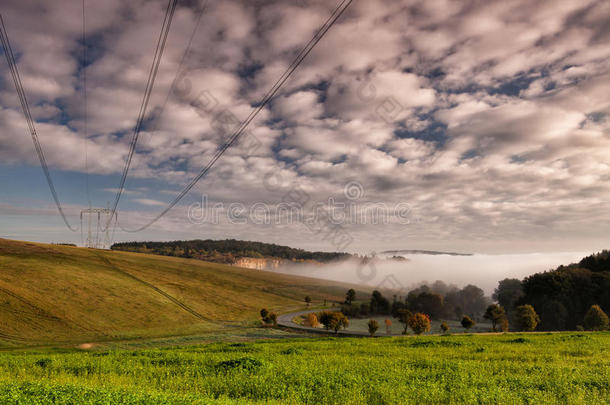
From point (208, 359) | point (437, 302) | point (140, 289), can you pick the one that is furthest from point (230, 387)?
point (437, 302)

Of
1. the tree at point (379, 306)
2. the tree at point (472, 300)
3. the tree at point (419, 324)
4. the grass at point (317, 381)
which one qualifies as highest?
the grass at point (317, 381)

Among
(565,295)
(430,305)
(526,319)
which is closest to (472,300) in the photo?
(430,305)

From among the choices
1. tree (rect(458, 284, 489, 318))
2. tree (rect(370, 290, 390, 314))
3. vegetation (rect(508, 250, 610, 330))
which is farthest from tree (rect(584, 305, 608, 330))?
tree (rect(458, 284, 489, 318))

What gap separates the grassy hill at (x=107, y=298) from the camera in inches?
3034

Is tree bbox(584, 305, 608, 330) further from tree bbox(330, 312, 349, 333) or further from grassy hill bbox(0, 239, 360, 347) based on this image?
grassy hill bbox(0, 239, 360, 347)

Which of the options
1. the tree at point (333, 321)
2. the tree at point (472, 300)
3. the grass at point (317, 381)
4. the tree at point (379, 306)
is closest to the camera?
the grass at point (317, 381)

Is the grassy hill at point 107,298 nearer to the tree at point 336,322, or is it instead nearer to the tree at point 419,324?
the tree at point 336,322

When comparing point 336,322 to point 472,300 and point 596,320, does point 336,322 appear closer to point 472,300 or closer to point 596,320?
point 596,320

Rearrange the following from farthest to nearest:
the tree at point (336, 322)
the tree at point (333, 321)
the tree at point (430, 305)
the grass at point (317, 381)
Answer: the tree at point (430, 305)
the tree at point (333, 321)
the tree at point (336, 322)
the grass at point (317, 381)

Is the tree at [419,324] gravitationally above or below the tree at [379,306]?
above

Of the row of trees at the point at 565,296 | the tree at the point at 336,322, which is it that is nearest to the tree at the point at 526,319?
the row of trees at the point at 565,296

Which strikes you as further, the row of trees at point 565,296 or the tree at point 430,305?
the tree at point 430,305

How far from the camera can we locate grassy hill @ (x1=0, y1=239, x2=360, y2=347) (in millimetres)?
77062

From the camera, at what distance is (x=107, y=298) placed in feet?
318
